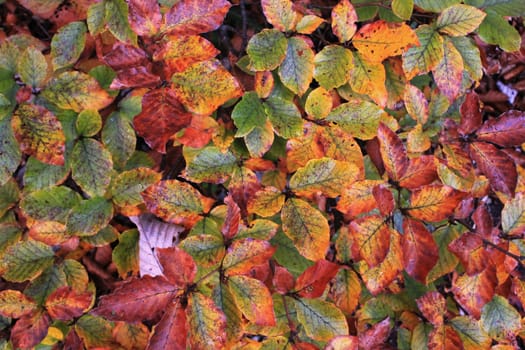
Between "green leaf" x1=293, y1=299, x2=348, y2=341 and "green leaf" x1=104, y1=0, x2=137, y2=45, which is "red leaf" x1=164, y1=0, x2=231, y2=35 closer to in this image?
"green leaf" x1=104, y1=0, x2=137, y2=45

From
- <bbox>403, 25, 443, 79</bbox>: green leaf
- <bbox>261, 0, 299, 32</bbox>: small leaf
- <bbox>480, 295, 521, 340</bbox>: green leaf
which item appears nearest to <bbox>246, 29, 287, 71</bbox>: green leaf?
<bbox>261, 0, 299, 32</bbox>: small leaf

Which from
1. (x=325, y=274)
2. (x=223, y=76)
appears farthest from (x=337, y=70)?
(x=325, y=274)

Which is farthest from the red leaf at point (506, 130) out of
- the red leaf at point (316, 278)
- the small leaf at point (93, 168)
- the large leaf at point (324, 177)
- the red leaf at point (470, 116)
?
the small leaf at point (93, 168)

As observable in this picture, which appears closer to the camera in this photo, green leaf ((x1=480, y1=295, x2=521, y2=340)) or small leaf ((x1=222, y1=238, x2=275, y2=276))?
small leaf ((x1=222, y1=238, x2=275, y2=276))

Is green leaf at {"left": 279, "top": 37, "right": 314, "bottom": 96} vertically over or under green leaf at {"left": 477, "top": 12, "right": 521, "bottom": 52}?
over

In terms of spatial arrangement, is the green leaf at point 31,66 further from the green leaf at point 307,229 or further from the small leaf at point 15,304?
the green leaf at point 307,229

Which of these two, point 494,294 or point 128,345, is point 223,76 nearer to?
point 128,345
